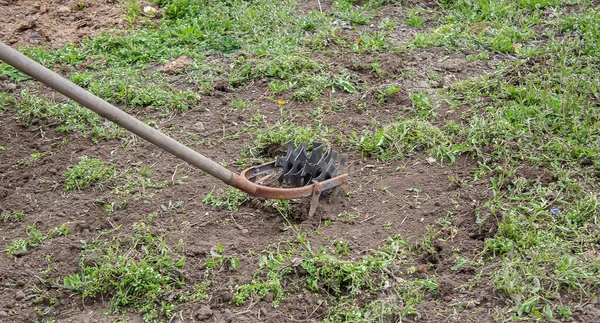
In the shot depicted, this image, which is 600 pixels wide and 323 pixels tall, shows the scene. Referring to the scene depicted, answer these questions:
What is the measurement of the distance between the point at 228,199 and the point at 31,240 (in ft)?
3.70

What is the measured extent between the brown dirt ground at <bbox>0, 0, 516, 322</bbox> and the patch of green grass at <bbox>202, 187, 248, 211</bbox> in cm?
5

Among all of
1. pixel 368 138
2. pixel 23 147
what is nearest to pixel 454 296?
pixel 368 138

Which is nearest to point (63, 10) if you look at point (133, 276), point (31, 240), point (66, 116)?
point (66, 116)

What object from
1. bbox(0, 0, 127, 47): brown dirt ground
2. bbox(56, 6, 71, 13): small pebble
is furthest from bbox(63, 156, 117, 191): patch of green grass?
bbox(56, 6, 71, 13): small pebble

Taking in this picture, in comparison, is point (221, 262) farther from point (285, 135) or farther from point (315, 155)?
point (285, 135)

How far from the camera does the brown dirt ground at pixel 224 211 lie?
3660 millimetres

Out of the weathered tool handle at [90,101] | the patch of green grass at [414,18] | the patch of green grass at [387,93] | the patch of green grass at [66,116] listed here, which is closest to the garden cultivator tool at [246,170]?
the weathered tool handle at [90,101]

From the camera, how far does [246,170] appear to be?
4.17m

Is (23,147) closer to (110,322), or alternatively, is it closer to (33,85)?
(33,85)

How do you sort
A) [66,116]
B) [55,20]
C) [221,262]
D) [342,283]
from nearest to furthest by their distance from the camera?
[342,283], [221,262], [66,116], [55,20]

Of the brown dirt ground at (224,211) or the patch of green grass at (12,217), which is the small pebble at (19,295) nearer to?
the brown dirt ground at (224,211)

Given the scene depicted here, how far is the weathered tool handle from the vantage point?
131 inches

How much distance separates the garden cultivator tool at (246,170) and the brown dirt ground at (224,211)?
17cm

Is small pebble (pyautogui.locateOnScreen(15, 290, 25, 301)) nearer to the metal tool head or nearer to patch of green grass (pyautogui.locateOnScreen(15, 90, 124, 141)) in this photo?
the metal tool head
